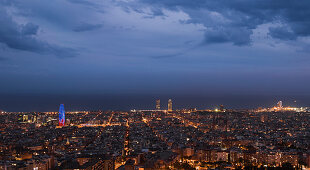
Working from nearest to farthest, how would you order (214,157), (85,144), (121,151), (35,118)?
(214,157)
(121,151)
(85,144)
(35,118)

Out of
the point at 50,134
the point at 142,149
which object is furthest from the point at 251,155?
the point at 50,134

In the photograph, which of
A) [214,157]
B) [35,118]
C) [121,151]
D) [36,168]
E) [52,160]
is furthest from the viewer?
[35,118]

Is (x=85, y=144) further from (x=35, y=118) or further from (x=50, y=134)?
(x=35, y=118)

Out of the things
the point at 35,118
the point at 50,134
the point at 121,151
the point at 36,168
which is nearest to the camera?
the point at 36,168

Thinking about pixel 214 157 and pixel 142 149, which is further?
pixel 142 149

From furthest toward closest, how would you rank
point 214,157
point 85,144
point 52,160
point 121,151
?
point 85,144, point 121,151, point 214,157, point 52,160

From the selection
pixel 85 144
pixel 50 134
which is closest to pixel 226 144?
pixel 85 144

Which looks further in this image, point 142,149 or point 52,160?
point 142,149

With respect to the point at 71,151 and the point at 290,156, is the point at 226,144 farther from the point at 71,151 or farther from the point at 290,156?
the point at 71,151
